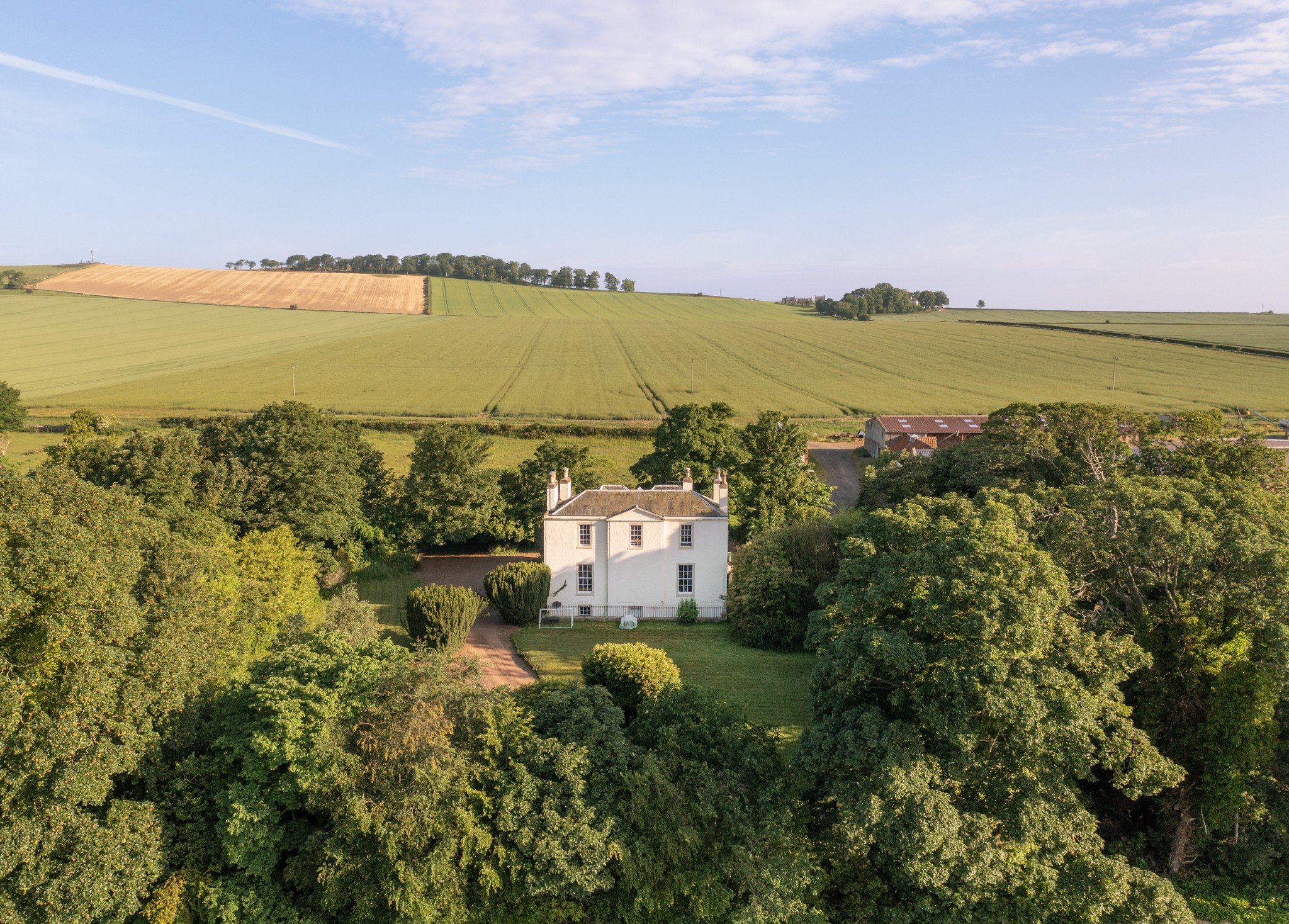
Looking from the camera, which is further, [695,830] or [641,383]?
[641,383]

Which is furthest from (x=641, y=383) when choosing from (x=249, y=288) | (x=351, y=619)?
(x=249, y=288)

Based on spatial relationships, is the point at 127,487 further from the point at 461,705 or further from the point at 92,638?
the point at 461,705

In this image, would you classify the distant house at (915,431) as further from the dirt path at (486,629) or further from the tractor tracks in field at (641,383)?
the dirt path at (486,629)

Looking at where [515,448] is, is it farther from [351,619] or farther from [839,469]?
[351,619]

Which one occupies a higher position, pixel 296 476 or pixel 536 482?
pixel 296 476

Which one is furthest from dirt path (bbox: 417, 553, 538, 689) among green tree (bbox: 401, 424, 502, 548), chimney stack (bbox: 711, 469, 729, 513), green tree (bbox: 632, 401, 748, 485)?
chimney stack (bbox: 711, 469, 729, 513)

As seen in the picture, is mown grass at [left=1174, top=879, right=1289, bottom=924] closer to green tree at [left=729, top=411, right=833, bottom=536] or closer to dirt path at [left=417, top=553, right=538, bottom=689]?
dirt path at [left=417, top=553, right=538, bottom=689]
